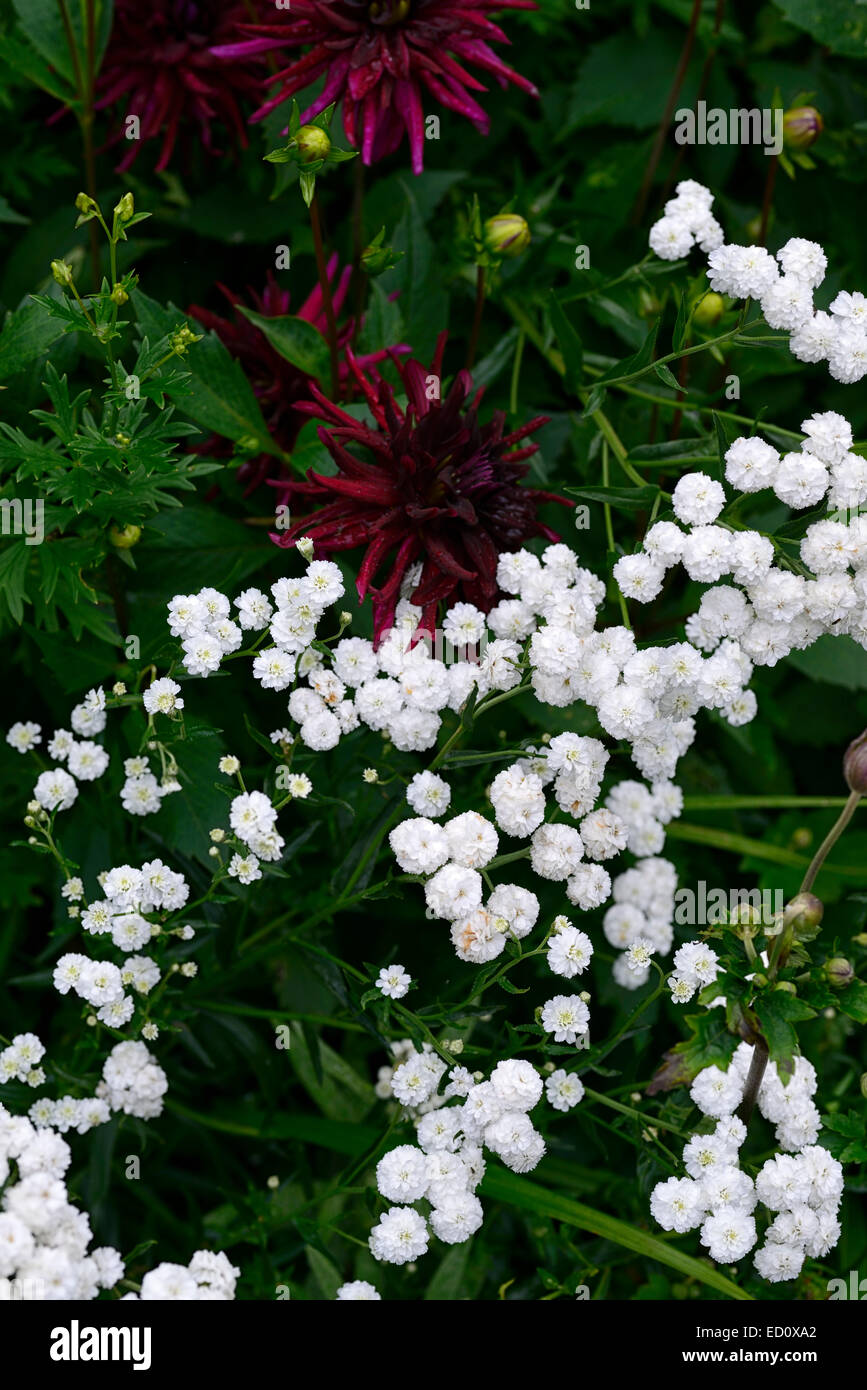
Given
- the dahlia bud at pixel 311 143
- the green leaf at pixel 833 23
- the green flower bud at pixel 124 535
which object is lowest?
the green flower bud at pixel 124 535

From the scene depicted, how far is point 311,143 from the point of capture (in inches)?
40.7

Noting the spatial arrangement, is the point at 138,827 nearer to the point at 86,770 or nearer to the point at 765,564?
the point at 86,770

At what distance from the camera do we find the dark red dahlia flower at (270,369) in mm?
1335

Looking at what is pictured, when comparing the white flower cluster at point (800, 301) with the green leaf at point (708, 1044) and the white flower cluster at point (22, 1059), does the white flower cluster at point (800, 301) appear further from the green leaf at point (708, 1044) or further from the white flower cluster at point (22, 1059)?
the white flower cluster at point (22, 1059)

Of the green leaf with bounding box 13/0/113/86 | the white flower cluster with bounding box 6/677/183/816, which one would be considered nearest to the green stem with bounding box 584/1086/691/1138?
the white flower cluster with bounding box 6/677/183/816

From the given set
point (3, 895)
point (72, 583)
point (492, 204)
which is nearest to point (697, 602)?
point (492, 204)

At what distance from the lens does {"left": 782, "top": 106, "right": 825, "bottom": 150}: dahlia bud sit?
51.9 inches

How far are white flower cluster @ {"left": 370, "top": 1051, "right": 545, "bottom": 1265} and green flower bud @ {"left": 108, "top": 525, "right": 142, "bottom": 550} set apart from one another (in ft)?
1.68

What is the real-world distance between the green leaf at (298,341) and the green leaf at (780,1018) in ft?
2.28

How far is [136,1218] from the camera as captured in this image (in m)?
1.39

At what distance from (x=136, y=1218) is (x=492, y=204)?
4.04ft

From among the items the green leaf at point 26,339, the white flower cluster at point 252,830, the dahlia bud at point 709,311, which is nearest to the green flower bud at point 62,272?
the green leaf at point 26,339

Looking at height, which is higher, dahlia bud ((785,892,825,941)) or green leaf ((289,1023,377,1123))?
dahlia bud ((785,892,825,941))

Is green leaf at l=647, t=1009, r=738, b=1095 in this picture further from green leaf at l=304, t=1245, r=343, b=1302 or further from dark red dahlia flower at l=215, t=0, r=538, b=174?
dark red dahlia flower at l=215, t=0, r=538, b=174
